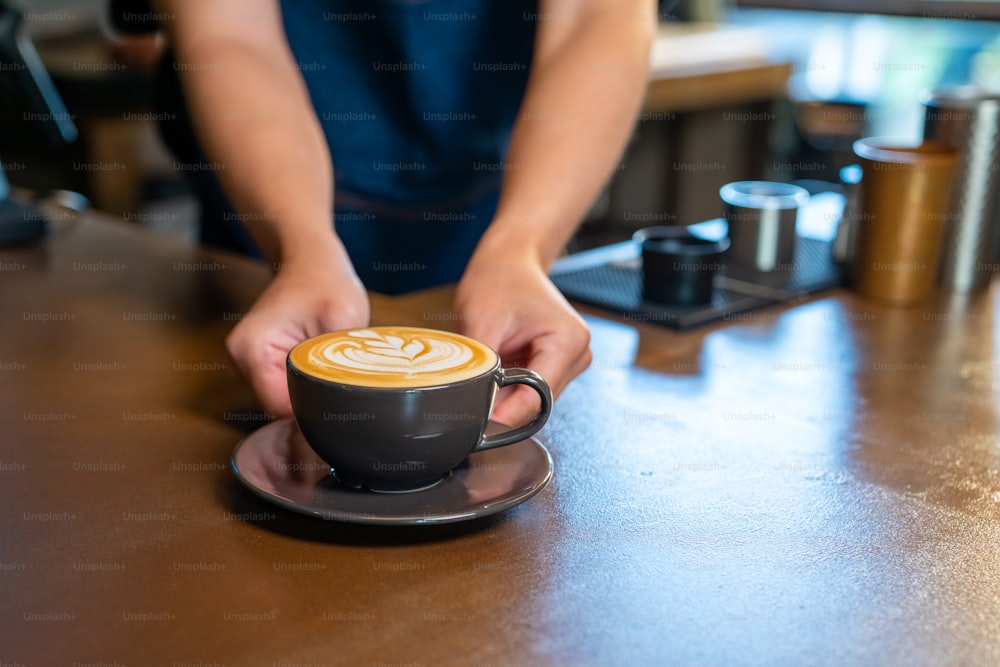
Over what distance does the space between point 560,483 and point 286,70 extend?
736 mm

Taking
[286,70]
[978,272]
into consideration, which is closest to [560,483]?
[286,70]

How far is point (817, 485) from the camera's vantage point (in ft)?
2.65

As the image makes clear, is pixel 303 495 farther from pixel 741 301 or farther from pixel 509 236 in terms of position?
pixel 741 301

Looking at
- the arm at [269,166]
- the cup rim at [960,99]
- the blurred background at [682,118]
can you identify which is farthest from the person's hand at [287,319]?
the blurred background at [682,118]

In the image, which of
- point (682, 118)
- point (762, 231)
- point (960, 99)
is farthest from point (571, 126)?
point (682, 118)

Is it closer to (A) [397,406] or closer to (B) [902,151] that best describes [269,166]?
(A) [397,406]

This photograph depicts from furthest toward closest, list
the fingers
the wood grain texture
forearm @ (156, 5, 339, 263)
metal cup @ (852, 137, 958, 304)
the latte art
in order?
metal cup @ (852, 137, 958, 304) → forearm @ (156, 5, 339, 263) → the fingers → the latte art → the wood grain texture

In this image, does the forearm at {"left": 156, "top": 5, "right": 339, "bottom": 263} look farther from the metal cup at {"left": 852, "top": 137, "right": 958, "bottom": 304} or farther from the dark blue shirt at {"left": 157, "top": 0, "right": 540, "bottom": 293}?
the metal cup at {"left": 852, "top": 137, "right": 958, "bottom": 304}

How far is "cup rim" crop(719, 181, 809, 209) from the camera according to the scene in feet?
4.52

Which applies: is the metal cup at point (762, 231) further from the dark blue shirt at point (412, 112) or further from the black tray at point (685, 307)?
the dark blue shirt at point (412, 112)

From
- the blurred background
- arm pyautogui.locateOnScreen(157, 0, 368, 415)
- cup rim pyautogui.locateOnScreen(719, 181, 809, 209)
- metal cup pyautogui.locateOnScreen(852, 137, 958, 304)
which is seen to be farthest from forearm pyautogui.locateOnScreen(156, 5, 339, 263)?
the blurred background

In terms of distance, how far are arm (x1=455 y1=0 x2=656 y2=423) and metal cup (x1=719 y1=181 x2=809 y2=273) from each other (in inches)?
7.8

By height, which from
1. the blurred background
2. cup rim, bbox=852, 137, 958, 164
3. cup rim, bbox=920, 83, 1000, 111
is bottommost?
the blurred background

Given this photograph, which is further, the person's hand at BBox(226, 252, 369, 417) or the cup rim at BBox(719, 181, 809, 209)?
the cup rim at BBox(719, 181, 809, 209)
